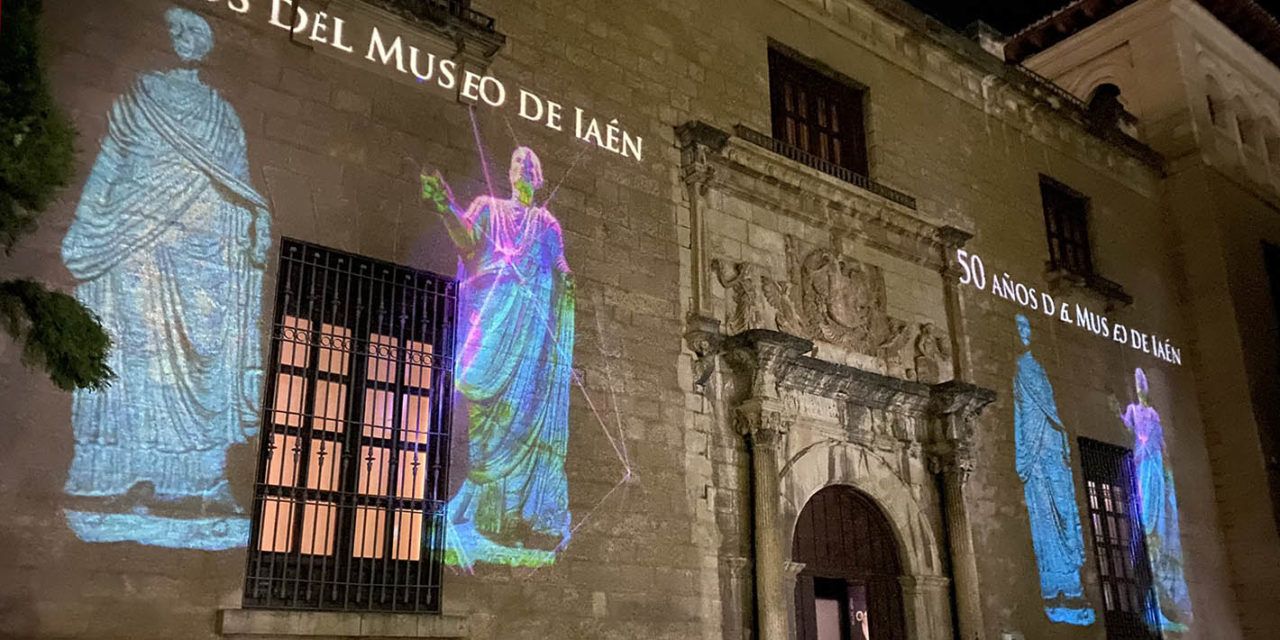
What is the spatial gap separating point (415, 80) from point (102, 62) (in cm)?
206

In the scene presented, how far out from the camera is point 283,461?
598 centimetres

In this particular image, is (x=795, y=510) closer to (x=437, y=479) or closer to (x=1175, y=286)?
(x=437, y=479)

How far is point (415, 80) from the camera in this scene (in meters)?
7.18

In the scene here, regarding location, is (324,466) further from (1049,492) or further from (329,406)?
(1049,492)

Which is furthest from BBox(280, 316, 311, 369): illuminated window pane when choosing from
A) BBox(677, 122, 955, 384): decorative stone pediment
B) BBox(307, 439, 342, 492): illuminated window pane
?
BBox(677, 122, 955, 384): decorative stone pediment

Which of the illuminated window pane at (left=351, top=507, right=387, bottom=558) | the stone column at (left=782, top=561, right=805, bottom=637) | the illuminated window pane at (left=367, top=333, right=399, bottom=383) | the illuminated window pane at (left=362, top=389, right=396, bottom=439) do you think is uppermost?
the illuminated window pane at (left=367, top=333, right=399, bottom=383)

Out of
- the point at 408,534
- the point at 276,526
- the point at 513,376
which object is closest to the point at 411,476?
the point at 408,534

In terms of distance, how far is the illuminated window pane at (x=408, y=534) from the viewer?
247 inches

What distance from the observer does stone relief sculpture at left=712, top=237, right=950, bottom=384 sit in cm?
858

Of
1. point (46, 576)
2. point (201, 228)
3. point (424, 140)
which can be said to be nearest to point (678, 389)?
point (424, 140)

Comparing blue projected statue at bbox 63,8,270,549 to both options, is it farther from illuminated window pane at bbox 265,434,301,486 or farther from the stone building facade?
illuminated window pane at bbox 265,434,301,486

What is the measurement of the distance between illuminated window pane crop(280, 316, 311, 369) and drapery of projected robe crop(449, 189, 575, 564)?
104 cm

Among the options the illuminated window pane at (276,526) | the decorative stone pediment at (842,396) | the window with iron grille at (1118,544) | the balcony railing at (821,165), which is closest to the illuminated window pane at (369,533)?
the illuminated window pane at (276,526)

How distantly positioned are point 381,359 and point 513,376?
964mm
